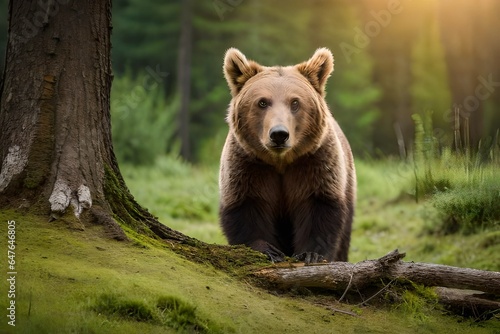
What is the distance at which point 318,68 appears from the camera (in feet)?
22.3

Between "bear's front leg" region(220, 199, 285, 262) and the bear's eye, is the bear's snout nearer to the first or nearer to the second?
the bear's eye

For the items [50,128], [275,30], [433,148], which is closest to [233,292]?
[50,128]

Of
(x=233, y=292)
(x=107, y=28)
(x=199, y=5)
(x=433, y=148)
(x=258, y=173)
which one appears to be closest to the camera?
(x=233, y=292)

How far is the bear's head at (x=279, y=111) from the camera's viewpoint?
6.16 metres

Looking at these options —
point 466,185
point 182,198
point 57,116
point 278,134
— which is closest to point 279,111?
point 278,134

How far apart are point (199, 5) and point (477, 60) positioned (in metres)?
16.6

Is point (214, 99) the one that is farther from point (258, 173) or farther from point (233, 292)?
point (233, 292)

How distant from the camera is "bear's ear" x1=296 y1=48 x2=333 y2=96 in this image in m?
6.78

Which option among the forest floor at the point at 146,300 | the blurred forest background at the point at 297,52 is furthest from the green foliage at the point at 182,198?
the blurred forest background at the point at 297,52

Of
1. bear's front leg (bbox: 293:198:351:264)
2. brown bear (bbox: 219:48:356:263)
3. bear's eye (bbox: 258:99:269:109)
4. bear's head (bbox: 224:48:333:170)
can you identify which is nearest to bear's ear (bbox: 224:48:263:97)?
bear's head (bbox: 224:48:333:170)

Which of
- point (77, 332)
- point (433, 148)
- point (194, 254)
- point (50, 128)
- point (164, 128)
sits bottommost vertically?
point (77, 332)

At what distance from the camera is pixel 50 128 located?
5.03 m

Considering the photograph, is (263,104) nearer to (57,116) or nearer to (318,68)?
(318,68)

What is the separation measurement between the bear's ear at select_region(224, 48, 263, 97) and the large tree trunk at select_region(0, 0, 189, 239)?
1736 millimetres
